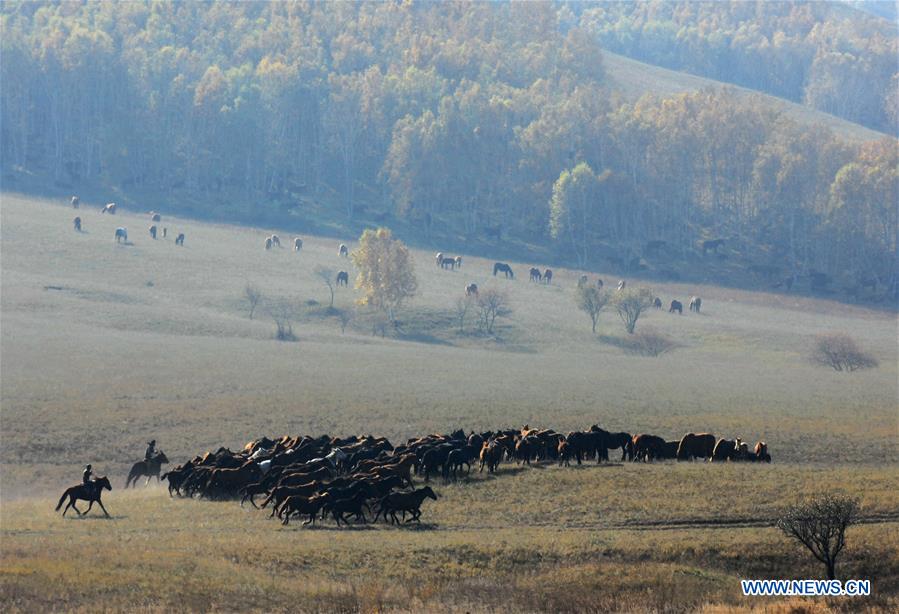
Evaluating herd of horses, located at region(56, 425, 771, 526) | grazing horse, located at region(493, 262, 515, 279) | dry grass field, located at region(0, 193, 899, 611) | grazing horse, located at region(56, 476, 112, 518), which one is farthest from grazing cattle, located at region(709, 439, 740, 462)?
grazing horse, located at region(493, 262, 515, 279)

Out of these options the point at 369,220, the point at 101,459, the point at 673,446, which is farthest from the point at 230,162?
the point at 673,446

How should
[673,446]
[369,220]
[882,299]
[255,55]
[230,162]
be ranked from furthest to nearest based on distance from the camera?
[255,55] → [230,162] → [369,220] → [882,299] → [673,446]

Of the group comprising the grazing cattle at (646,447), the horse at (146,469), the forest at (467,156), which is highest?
the forest at (467,156)

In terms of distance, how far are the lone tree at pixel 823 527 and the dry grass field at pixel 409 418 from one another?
900mm

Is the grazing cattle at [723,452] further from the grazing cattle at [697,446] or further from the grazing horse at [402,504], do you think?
the grazing horse at [402,504]

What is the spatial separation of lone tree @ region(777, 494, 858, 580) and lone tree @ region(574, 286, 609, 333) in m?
63.4

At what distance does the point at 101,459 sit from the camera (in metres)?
41.3

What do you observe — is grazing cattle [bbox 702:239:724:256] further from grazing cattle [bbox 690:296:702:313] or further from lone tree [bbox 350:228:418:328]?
lone tree [bbox 350:228:418:328]

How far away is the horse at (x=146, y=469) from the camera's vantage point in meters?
36.9

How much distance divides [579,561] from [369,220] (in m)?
109

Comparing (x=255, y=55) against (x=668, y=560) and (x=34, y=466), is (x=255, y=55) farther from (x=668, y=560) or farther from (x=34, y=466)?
(x=668, y=560)

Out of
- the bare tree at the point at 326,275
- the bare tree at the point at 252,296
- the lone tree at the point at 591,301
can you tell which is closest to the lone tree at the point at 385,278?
the bare tree at the point at 326,275

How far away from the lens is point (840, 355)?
77.2 metres

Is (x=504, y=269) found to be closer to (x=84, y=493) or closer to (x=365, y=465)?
(x=365, y=465)
